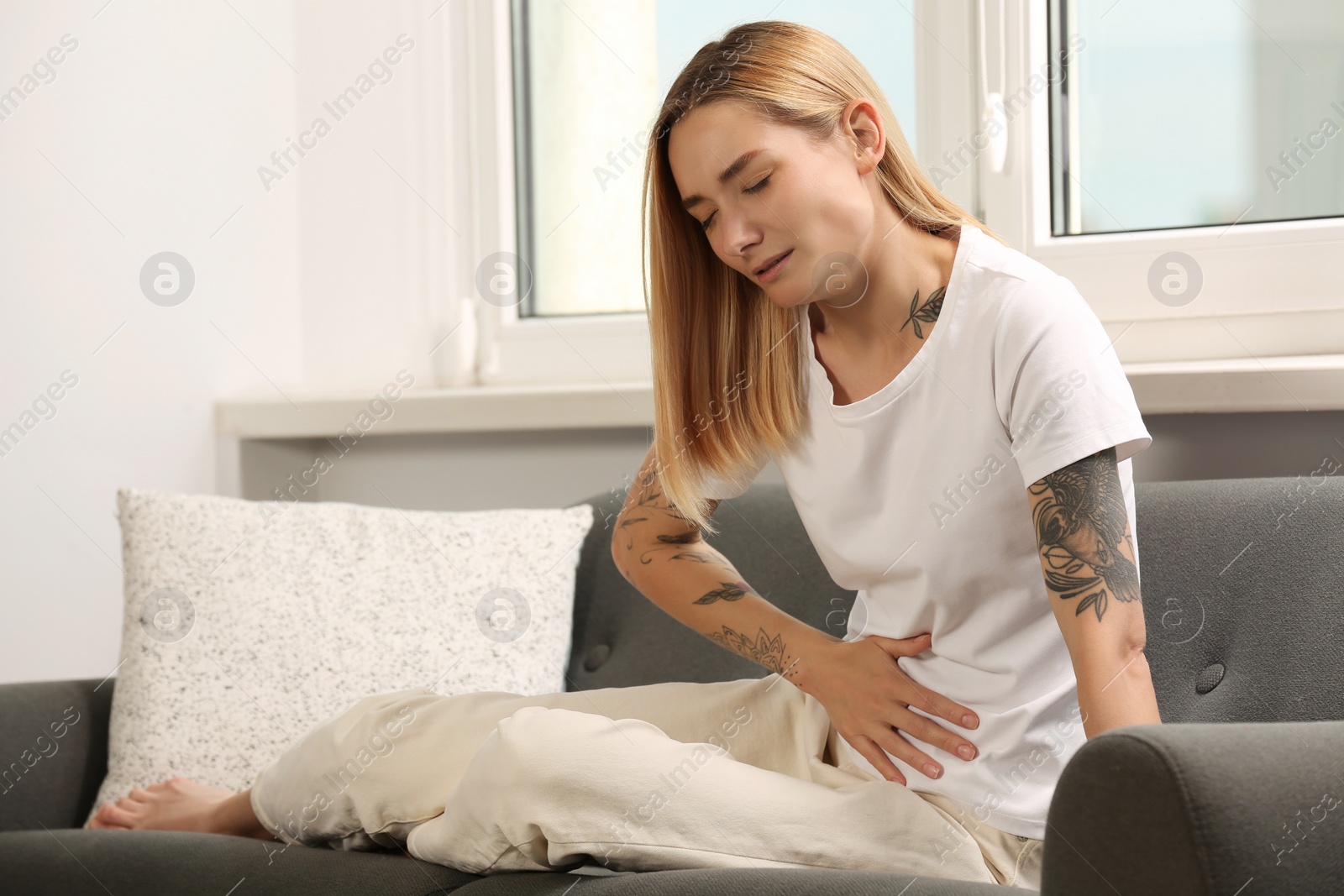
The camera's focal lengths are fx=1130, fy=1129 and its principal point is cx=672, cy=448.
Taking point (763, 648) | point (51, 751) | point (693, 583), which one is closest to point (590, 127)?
point (693, 583)

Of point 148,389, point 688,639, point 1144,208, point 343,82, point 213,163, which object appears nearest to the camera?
point 688,639

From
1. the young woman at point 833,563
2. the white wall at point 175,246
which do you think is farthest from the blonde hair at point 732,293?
the white wall at point 175,246

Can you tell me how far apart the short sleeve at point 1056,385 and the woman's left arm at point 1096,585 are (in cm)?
2

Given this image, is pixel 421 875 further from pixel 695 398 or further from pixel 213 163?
pixel 213 163

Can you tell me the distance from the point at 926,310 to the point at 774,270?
142mm

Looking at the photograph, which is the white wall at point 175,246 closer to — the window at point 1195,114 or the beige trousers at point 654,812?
the beige trousers at point 654,812

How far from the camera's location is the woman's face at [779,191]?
1004mm

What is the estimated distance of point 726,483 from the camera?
3.98 feet

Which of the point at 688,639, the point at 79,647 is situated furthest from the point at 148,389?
the point at 688,639

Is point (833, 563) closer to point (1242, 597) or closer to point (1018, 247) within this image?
point (1242, 597)

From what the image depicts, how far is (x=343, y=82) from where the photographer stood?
211 centimetres

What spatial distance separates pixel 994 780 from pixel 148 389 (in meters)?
1.50

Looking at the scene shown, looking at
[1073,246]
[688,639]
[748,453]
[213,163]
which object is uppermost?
[213,163]

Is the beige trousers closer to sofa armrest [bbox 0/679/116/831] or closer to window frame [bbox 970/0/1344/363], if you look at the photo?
sofa armrest [bbox 0/679/116/831]
